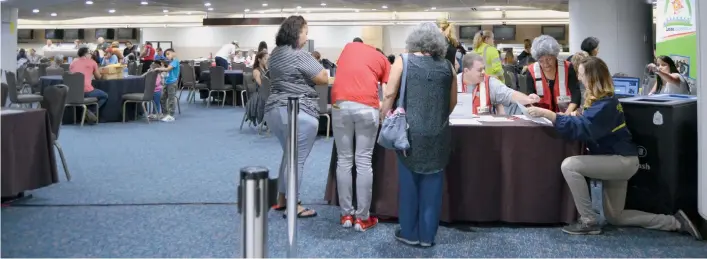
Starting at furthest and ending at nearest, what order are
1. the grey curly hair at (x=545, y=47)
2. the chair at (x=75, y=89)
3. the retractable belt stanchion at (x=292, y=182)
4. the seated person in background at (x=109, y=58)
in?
the seated person in background at (x=109, y=58)
the chair at (x=75, y=89)
the grey curly hair at (x=545, y=47)
the retractable belt stanchion at (x=292, y=182)

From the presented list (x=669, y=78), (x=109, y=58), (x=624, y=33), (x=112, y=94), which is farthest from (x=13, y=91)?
(x=624, y=33)

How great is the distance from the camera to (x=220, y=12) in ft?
70.4

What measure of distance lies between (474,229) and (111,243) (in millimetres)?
1899

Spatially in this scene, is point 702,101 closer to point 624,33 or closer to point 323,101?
point 323,101

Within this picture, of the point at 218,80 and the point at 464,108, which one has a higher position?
the point at 218,80

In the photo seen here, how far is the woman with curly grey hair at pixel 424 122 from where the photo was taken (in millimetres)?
3125

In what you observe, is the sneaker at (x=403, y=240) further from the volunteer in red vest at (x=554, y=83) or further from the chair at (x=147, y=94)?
the chair at (x=147, y=94)

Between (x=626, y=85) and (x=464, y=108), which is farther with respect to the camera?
(x=626, y=85)

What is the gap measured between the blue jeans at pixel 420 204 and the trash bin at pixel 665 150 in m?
1.20

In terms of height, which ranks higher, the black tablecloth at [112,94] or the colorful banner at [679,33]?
the colorful banner at [679,33]

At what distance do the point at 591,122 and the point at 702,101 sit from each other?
50 cm

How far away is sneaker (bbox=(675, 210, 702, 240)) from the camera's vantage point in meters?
3.38

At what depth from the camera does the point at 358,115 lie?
3.47 metres

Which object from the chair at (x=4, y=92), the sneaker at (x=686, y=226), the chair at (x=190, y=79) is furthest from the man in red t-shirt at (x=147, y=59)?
the sneaker at (x=686, y=226)
